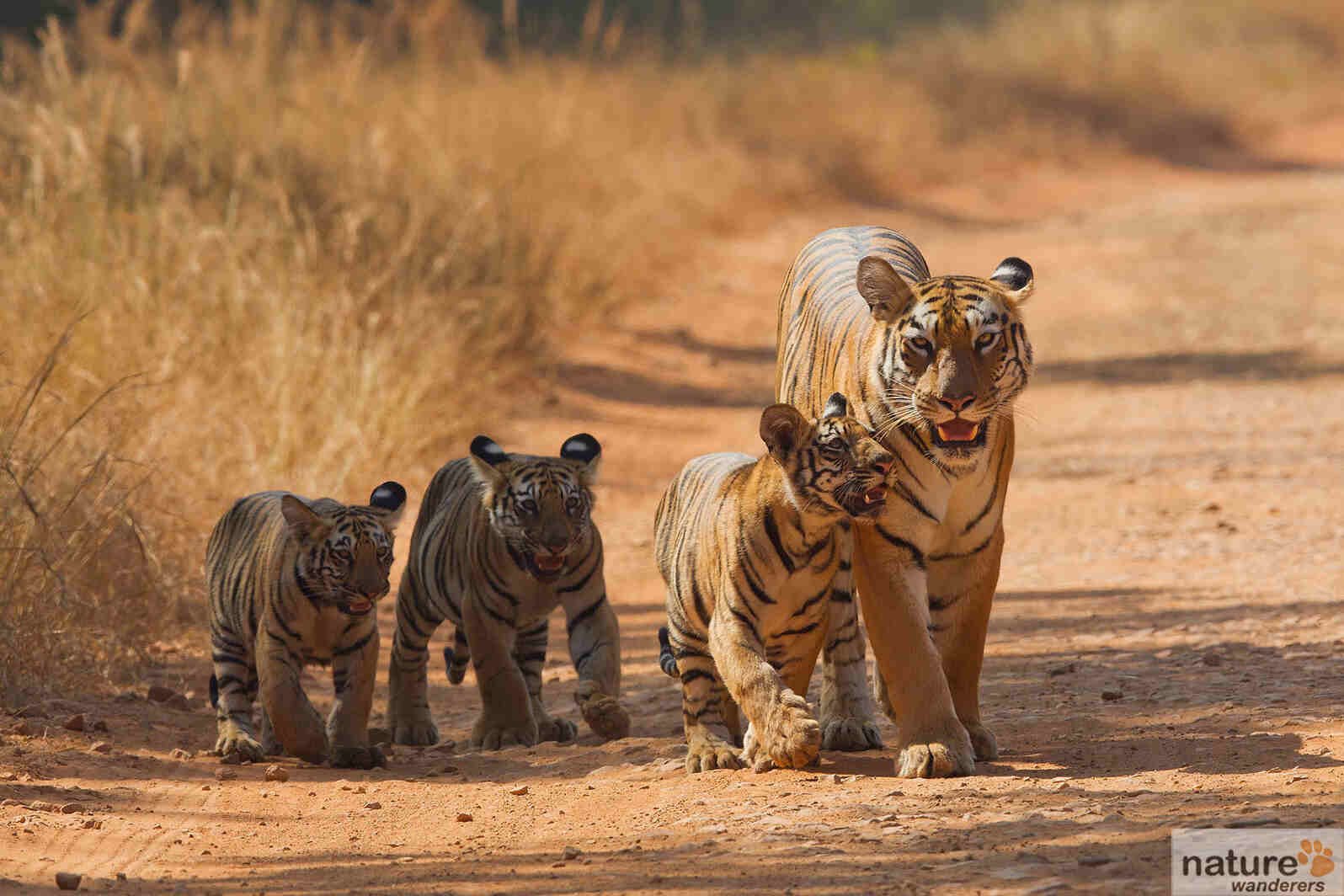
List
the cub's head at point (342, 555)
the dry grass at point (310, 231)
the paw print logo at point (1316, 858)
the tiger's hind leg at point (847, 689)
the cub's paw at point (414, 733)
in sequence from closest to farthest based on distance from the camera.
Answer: the paw print logo at point (1316, 858), the tiger's hind leg at point (847, 689), the cub's head at point (342, 555), the cub's paw at point (414, 733), the dry grass at point (310, 231)

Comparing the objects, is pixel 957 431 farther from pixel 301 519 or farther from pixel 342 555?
pixel 301 519

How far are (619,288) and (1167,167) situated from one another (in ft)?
37.0

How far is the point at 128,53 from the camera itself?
472 inches

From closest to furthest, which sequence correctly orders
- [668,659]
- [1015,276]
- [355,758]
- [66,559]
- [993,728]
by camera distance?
[1015,276], [993,728], [668,659], [355,758], [66,559]

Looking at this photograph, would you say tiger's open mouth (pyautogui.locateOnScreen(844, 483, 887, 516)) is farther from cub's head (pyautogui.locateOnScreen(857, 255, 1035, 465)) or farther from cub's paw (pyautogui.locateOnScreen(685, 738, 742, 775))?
cub's paw (pyautogui.locateOnScreen(685, 738, 742, 775))

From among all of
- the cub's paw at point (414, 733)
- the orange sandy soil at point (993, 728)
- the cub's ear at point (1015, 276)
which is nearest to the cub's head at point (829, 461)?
the cub's ear at point (1015, 276)

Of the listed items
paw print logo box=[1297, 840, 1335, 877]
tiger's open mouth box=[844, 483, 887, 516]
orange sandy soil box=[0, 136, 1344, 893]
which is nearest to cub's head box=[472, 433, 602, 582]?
orange sandy soil box=[0, 136, 1344, 893]

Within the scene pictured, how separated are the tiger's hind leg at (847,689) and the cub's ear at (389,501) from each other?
4.96 ft

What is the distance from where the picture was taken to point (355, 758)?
6.28 m

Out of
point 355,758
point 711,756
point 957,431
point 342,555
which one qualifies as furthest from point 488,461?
point 957,431

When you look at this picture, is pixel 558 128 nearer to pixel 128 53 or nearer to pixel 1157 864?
pixel 128 53

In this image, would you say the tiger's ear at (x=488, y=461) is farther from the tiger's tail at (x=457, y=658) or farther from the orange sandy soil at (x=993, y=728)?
the orange sandy soil at (x=993, y=728)

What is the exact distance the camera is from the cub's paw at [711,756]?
A: 557cm

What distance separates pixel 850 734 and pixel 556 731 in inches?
A: 49.2
